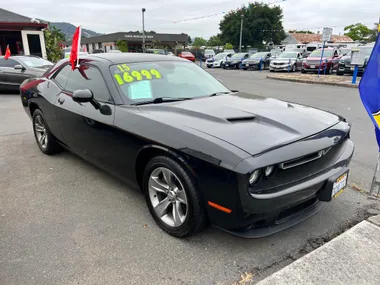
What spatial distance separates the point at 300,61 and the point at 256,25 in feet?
114

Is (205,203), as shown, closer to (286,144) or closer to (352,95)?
(286,144)

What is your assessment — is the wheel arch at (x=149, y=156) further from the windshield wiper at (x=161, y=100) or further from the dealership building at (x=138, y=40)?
the dealership building at (x=138, y=40)

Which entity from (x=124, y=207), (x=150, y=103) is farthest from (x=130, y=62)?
(x=124, y=207)

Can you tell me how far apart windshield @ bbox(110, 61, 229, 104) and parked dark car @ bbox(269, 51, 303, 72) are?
1961 centimetres

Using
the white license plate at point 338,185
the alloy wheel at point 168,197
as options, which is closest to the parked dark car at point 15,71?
the alloy wheel at point 168,197

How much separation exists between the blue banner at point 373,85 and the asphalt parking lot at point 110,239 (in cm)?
100

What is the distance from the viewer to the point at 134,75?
3350 mm

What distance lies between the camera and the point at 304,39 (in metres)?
69.6

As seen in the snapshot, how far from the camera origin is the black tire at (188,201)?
238 centimetres

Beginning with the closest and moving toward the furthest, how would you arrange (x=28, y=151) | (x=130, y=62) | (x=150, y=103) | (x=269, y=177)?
(x=269, y=177) < (x=150, y=103) < (x=130, y=62) < (x=28, y=151)

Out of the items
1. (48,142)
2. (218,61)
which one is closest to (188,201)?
(48,142)

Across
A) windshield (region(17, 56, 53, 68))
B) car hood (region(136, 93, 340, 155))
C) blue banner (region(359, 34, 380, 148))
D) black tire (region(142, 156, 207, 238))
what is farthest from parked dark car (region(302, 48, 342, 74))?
black tire (region(142, 156, 207, 238))

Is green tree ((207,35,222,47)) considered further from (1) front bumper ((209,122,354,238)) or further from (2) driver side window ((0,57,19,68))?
(1) front bumper ((209,122,354,238))

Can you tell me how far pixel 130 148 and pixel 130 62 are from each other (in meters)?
1.17
